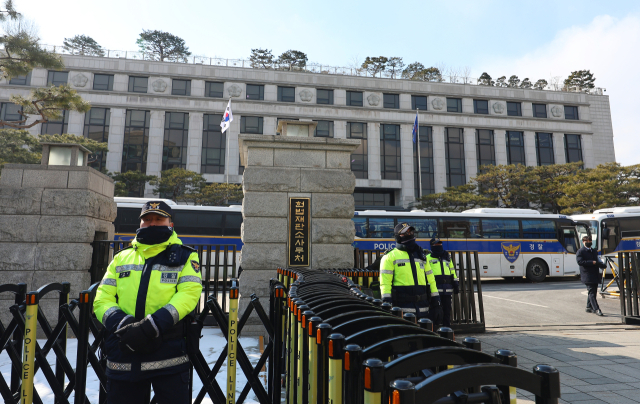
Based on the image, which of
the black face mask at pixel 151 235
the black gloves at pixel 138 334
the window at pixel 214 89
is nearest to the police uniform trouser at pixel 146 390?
the black gloves at pixel 138 334

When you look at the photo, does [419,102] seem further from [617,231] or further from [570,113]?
[617,231]

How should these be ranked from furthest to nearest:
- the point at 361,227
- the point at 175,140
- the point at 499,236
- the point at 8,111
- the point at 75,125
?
the point at 175,140
the point at 75,125
the point at 8,111
the point at 499,236
the point at 361,227

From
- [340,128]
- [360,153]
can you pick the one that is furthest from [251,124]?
[360,153]

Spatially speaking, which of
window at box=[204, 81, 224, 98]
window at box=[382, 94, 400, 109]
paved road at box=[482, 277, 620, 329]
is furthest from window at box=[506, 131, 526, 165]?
window at box=[204, 81, 224, 98]

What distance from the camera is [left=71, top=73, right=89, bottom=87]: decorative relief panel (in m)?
34.7

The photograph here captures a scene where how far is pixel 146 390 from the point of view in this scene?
276 centimetres

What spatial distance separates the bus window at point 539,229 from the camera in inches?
737

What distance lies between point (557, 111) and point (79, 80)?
48153 mm

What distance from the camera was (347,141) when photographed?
728cm

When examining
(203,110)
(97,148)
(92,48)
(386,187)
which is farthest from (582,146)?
(92,48)

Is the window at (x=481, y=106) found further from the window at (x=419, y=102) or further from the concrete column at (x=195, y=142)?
the concrete column at (x=195, y=142)

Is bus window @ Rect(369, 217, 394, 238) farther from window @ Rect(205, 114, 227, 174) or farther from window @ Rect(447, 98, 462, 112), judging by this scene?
window @ Rect(447, 98, 462, 112)

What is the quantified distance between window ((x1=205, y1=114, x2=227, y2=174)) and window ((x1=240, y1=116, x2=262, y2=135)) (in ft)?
7.15

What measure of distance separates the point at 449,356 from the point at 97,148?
34.0 m
